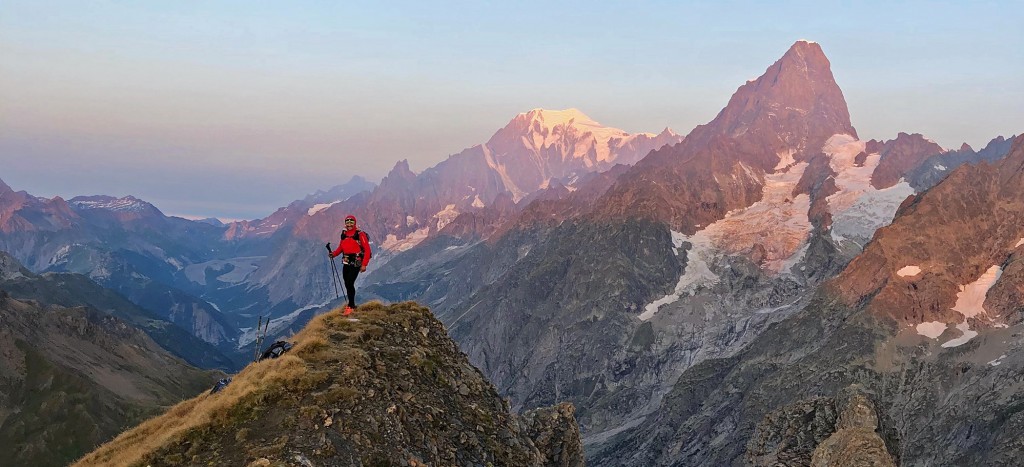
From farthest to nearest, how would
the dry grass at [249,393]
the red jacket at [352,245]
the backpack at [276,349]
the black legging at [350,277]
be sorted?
the black legging at [350,277], the red jacket at [352,245], the backpack at [276,349], the dry grass at [249,393]

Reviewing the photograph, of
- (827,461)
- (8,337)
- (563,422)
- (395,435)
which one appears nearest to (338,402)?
(395,435)

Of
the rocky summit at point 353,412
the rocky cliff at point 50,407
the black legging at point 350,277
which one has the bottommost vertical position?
the rocky cliff at point 50,407

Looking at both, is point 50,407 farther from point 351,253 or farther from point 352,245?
point 352,245

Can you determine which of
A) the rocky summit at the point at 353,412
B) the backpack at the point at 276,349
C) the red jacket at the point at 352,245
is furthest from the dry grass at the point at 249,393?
the red jacket at the point at 352,245

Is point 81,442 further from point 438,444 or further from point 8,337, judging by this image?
point 438,444

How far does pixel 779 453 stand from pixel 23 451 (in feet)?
547

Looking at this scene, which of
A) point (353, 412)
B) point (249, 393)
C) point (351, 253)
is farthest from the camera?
point (351, 253)

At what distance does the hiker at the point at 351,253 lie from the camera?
3788cm

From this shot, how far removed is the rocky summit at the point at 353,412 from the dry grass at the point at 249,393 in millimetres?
45

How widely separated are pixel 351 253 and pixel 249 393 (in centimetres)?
1211

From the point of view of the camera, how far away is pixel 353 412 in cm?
2748

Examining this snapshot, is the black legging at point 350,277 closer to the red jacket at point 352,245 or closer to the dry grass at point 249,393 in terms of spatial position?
the red jacket at point 352,245

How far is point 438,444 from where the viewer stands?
95.7 feet

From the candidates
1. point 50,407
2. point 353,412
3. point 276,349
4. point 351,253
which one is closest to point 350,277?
point 351,253
